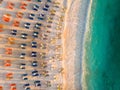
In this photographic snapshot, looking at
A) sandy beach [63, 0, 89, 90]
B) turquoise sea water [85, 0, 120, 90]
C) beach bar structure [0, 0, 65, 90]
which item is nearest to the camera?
beach bar structure [0, 0, 65, 90]

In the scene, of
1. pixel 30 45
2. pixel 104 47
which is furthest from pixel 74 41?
pixel 30 45

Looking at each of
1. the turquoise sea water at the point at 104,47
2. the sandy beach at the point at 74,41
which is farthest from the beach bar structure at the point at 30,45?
the turquoise sea water at the point at 104,47

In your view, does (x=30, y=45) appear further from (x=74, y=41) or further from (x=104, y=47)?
(x=104, y=47)

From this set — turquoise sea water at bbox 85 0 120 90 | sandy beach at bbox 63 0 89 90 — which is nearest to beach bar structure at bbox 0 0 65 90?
sandy beach at bbox 63 0 89 90

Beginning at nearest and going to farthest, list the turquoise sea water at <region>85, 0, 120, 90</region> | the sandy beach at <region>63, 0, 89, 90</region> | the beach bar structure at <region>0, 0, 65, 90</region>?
1. the beach bar structure at <region>0, 0, 65, 90</region>
2. the sandy beach at <region>63, 0, 89, 90</region>
3. the turquoise sea water at <region>85, 0, 120, 90</region>

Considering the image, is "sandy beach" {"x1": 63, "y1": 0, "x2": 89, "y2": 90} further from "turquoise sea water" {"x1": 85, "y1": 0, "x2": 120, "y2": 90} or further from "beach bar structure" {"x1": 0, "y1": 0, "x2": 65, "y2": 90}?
"turquoise sea water" {"x1": 85, "y1": 0, "x2": 120, "y2": 90}
